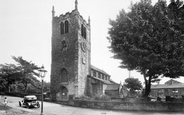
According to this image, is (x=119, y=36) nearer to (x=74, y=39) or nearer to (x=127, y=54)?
(x=127, y=54)

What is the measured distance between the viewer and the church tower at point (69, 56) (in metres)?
33.3

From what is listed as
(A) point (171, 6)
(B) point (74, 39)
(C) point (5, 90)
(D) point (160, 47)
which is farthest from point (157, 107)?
(C) point (5, 90)

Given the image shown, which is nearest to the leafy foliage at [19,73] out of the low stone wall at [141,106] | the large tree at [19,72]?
the large tree at [19,72]

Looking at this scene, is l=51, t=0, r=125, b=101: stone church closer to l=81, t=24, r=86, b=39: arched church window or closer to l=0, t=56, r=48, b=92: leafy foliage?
l=81, t=24, r=86, b=39: arched church window

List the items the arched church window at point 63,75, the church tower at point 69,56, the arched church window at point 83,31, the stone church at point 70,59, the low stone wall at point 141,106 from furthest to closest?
the arched church window at point 83,31, the arched church window at point 63,75, the stone church at point 70,59, the church tower at point 69,56, the low stone wall at point 141,106

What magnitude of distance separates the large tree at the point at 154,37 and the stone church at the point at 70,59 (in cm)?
1365

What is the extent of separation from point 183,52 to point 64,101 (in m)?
18.9

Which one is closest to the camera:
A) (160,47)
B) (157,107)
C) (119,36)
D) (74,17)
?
(157,107)

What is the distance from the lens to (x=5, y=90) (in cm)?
4138

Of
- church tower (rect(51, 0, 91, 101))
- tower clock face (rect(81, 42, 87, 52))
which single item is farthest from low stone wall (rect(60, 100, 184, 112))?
tower clock face (rect(81, 42, 87, 52))

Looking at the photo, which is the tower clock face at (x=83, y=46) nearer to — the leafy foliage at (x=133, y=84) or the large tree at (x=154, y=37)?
the large tree at (x=154, y=37)

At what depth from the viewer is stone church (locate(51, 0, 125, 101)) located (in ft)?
109

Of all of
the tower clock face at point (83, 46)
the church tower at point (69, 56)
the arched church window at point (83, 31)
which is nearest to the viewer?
the church tower at point (69, 56)

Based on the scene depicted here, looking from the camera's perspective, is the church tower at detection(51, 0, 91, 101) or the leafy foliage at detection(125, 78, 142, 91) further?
the leafy foliage at detection(125, 78, 142, 91)
